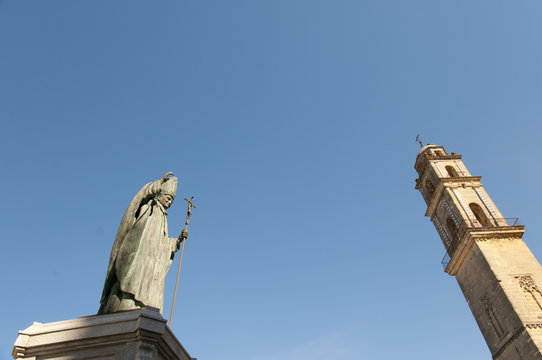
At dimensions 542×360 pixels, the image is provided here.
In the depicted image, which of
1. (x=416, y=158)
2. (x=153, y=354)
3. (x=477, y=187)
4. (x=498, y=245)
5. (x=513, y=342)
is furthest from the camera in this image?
(x=416, y=158)

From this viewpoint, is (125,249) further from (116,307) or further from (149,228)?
(116,307)

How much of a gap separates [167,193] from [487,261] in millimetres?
23096

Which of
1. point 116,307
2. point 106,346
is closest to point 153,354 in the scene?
point 106,346

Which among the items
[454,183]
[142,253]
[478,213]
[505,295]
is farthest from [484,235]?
[142,253]

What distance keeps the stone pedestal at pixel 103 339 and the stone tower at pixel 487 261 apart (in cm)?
2157

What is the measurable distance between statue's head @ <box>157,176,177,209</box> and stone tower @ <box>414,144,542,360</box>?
2094 centimetres

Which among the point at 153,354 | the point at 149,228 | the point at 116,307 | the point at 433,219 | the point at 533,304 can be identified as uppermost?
the point at 433,219

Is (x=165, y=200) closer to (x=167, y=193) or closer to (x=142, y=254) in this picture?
(x=167, y=193)

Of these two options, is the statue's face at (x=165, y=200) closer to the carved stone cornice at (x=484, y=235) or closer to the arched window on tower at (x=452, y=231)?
the carved stone cornice at (x=484, y=235)

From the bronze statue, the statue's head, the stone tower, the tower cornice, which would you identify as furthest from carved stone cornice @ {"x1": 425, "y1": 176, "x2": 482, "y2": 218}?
the bronze statue

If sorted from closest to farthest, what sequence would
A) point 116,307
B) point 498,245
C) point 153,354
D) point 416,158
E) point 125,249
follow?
point 153,354 < point 116,307 < point 125,249 < point 498,245 < point 416,158

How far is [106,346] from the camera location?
4.41m

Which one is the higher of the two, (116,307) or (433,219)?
(433,219)

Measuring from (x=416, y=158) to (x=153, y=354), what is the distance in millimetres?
35231
